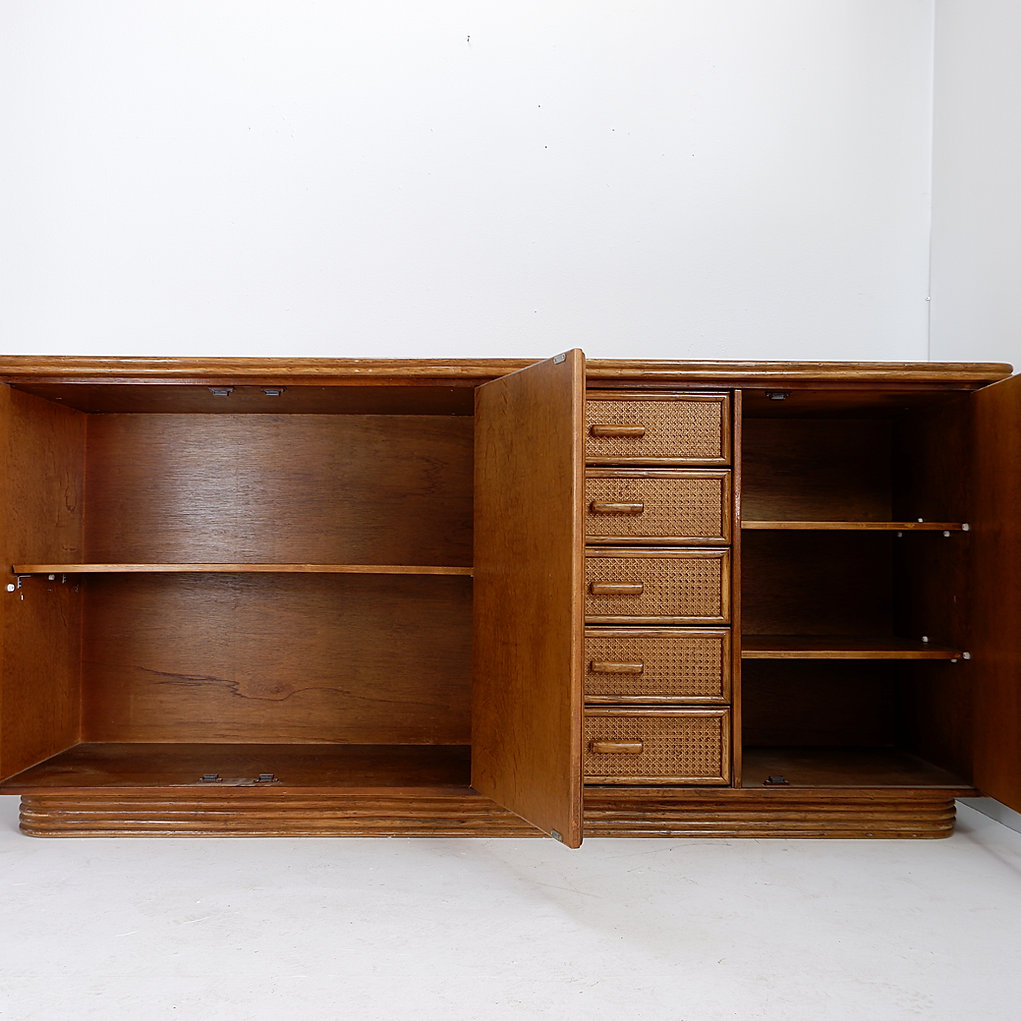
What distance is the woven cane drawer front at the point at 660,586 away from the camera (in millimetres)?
2102

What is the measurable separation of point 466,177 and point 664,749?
183cm

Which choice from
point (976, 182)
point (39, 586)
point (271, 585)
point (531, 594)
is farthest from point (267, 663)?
point (976, 182)

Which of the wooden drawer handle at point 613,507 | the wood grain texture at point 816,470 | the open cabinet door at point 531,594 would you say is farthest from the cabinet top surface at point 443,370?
the wood grain texture at point 816,470

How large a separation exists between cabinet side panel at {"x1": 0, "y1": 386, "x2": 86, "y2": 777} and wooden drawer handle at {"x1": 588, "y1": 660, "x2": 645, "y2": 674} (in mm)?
1406

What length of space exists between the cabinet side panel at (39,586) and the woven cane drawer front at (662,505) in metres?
1.41

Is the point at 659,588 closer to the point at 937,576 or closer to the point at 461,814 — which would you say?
the point at 461,814

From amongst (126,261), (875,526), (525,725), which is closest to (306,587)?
(525,725)

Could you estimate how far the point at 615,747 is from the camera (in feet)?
6.78

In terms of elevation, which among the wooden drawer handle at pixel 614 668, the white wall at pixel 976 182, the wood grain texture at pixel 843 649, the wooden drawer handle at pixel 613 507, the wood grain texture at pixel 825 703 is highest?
the white wall at pixel 976 182

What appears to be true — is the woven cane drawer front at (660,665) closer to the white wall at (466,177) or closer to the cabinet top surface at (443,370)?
the cabinet top surface at (443,370)

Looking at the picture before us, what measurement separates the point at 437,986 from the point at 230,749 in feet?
4.20

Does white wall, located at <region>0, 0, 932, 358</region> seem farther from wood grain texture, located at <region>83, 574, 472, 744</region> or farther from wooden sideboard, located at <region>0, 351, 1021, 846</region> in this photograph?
wood grain texture, located at <region>83, 574, 472, 744</region>

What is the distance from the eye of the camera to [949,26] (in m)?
2.72

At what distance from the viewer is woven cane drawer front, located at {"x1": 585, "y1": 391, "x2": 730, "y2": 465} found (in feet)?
6.91
